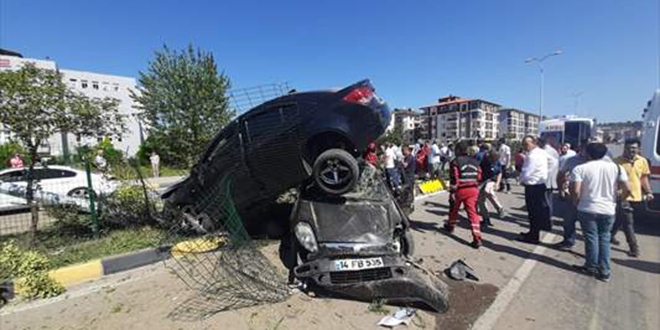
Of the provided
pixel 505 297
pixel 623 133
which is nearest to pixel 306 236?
pixel 505 297

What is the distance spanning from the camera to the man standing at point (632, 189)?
15.0 ft

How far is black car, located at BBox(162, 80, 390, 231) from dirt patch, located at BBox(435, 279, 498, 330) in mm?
1756

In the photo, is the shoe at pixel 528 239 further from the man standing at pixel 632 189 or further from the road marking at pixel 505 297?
the man standing at pixel 632 189

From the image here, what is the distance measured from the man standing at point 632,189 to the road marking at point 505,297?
133 cm

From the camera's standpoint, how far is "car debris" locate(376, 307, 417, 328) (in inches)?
107

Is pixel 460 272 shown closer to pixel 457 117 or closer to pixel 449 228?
pixel 449 228

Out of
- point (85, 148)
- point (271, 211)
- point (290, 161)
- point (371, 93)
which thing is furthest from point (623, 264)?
point (85, 148)

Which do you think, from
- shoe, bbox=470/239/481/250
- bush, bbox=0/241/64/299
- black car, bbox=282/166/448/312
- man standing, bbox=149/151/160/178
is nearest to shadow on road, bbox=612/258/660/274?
shoe, bbox=470/239/481/250

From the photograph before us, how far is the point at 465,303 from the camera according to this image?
10.4ft

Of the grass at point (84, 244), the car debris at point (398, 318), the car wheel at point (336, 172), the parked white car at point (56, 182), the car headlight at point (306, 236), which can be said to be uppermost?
the car wheel at point (336, 172)

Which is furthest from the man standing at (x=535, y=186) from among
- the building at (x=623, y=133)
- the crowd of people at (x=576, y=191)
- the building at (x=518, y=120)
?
the building at (x=518, y=120)

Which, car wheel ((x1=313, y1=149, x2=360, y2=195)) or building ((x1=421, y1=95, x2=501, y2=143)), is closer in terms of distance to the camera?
car wheel ((x1=313, y1=149, x2=360, y2=195))

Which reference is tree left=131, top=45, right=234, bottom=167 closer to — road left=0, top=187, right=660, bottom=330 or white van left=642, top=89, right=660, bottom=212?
road left=0, top=187, right=660, bottom=330

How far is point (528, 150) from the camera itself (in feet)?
17.1
